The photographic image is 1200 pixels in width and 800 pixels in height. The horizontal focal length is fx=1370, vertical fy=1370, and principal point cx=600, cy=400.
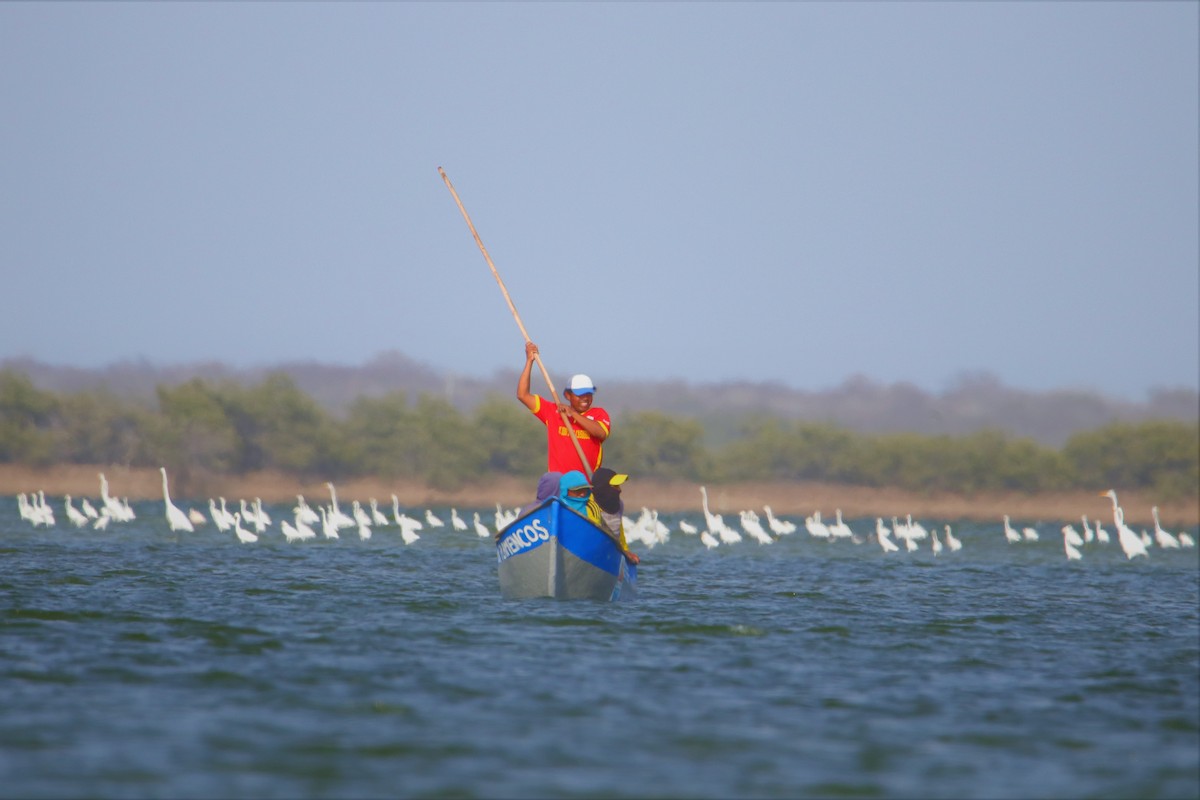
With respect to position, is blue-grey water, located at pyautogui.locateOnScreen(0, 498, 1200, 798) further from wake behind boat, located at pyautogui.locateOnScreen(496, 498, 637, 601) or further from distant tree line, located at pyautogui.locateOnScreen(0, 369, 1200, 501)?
distant tree line, located at pyautogui.locateOnScreen(0, 369, 1200, 501)

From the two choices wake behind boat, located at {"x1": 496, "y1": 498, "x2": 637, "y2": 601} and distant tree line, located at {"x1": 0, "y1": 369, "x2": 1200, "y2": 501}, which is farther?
distant tree line, located at {"x1": 0, "y1": 369, "x2": 1200, "y2": 501}

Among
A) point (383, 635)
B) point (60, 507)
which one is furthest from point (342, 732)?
point (60, 507)

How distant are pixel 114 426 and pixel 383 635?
93577 mm

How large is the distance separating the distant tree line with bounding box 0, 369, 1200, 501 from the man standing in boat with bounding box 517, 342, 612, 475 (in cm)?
8348

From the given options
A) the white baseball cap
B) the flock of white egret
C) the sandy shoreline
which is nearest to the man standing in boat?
the white baseball cap

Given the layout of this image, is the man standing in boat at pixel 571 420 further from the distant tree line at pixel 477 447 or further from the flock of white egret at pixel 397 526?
the distant tree line at pixel 477 447

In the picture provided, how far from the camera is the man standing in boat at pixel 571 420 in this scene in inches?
685

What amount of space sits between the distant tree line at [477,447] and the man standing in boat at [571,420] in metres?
83.5

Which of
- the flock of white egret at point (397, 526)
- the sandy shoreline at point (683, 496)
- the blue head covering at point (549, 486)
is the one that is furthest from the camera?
the sandy shoreline at point (683, 496)

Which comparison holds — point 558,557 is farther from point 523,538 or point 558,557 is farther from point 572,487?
point 572,487

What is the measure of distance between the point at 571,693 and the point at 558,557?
19.6 ft

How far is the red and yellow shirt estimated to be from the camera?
57.9ft

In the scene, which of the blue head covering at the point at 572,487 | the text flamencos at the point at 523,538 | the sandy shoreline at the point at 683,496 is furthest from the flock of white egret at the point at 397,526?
the sandy shoreline at the point at 683,496

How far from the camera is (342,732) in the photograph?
388 inches
